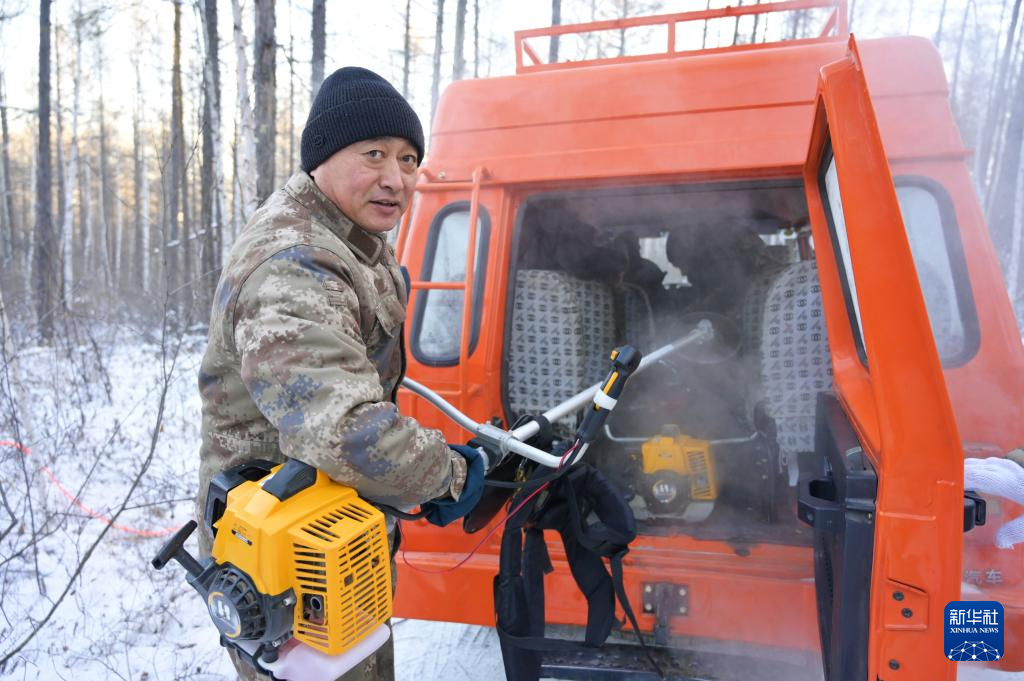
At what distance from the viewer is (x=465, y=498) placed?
1.73 m

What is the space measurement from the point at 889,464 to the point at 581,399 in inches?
55.5

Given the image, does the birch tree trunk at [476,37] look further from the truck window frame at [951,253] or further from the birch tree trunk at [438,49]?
the truck window frame at [951,253]

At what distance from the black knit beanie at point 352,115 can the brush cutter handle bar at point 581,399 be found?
3.30 feet

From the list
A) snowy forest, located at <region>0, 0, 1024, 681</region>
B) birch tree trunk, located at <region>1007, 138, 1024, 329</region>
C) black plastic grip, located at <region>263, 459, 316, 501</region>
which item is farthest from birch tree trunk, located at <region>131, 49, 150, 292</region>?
birch tree trunk, located at <region>1007, 138, 1024, 329</region>

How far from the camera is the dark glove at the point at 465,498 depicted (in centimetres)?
173

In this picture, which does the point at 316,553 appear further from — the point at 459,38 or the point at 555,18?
the point at 459,38

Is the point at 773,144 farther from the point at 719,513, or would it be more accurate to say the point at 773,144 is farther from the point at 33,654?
the point at 33,654

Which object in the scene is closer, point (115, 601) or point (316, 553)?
point (316, 553)

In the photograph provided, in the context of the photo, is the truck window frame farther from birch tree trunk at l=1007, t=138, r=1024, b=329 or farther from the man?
birch tree trunk at l=1007, t=138, r=1024, b=329

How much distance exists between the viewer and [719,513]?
3082 millimetres

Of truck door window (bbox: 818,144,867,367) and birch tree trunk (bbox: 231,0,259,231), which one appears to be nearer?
truck door window (bbox: 818,144,867,367)

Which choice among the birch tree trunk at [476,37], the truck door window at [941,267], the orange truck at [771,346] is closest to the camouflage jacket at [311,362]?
the orange truck at [771,346]

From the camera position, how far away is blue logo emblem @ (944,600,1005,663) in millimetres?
1216

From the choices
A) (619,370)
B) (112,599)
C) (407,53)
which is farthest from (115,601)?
(407,53)
